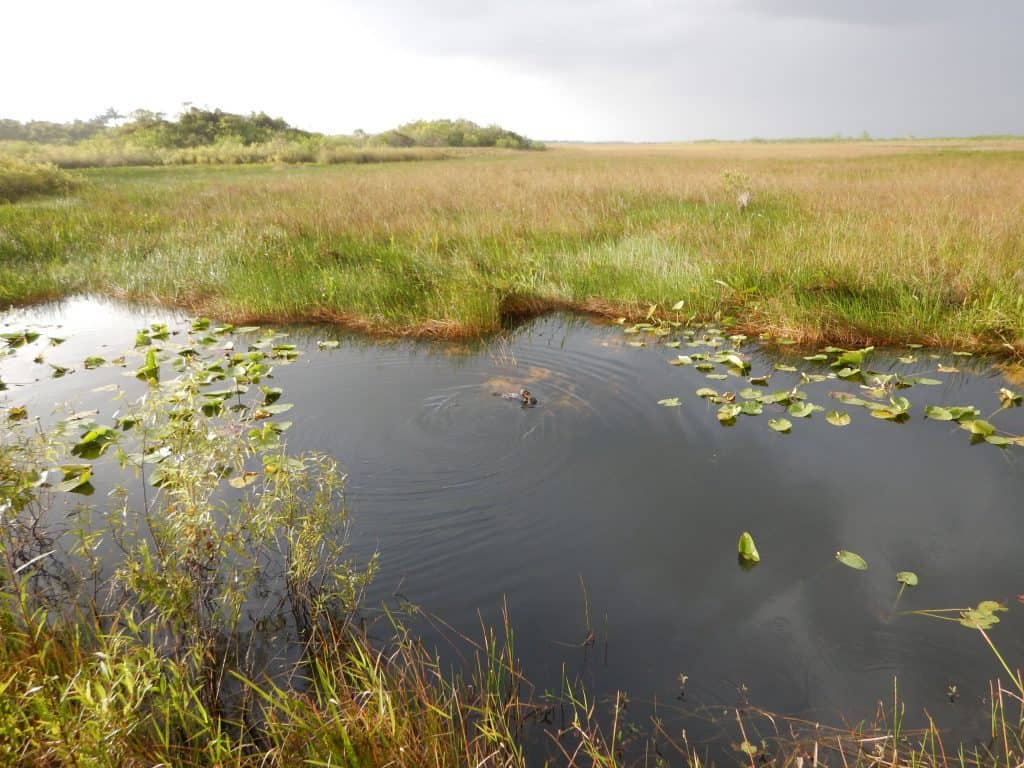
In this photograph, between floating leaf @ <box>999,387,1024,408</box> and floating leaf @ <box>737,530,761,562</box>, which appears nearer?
floating leaf @ <box>737,530,761,562</box>

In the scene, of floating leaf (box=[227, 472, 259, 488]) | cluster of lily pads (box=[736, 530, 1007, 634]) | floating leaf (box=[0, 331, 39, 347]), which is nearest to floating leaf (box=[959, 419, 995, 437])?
cluster of lily pads (box=[736, 530, 1007, 634])

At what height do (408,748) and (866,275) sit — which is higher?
(866,275)

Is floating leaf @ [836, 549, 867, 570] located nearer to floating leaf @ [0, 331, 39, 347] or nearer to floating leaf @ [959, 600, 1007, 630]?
floating leaf @ [959, 600, 1007, 630]

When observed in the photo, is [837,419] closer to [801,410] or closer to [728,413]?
[801,410]

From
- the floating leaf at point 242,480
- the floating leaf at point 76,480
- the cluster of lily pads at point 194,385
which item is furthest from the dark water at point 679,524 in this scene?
the floating leaf at point 76,480

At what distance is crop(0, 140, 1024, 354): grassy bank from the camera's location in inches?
224

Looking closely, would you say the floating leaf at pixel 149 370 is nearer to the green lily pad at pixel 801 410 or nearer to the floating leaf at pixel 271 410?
the floating leaf at pixel 271 410

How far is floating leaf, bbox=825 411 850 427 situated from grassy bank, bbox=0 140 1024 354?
1.77 metres

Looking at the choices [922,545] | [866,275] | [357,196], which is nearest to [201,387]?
[922,545]

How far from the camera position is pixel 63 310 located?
7496mm

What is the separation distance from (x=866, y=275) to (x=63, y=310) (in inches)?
398

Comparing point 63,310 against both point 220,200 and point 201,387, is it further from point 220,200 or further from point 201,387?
point 220,200

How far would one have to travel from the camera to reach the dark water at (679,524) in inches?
86.6

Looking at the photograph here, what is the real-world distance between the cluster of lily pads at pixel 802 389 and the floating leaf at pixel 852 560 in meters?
1.34
